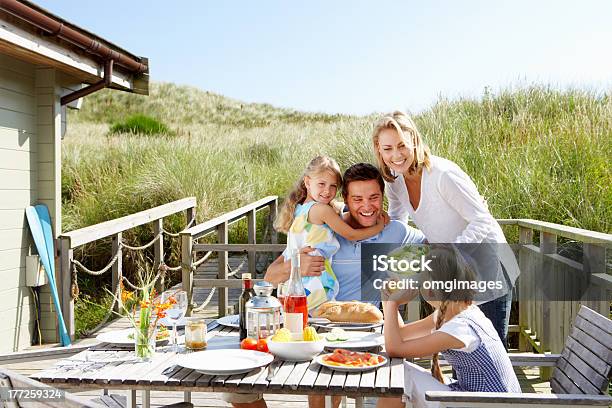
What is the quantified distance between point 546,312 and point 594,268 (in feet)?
2.82

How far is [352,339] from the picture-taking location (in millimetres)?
2770

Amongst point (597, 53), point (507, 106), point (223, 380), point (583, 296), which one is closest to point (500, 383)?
point (223, 380)

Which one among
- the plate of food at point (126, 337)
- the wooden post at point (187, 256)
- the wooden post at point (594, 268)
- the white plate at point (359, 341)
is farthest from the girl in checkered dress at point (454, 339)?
the wooden post at point (187, 256)

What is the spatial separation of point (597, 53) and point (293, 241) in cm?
715

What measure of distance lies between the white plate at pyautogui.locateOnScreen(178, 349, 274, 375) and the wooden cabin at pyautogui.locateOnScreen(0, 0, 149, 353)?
14.2 ft

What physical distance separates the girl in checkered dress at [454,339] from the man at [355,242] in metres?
0.92

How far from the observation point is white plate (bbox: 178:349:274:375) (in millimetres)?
2293

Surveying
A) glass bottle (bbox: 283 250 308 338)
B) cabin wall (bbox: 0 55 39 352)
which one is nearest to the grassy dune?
cabin wall (bbox: 0 55 39 352)

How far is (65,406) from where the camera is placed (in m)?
1.63

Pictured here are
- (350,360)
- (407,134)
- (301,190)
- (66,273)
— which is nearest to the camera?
(350,360)

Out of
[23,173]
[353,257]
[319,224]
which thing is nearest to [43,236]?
[23,173]

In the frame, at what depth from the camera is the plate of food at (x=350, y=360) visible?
2.33 m

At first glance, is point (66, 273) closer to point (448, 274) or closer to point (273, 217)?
point (273, 217)

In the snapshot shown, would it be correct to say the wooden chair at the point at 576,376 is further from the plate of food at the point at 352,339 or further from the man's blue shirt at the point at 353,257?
the man's blue shirt at the point at 353,257
